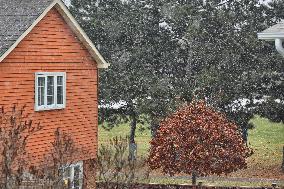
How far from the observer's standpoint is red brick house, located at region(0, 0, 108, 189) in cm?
2227

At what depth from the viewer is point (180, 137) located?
2592 cm

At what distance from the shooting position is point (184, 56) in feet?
120

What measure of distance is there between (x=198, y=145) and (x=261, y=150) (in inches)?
662

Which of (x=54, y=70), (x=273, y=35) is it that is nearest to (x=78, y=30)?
(x=54, y=70)

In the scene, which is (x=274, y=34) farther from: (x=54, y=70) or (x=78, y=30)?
(x=54, y=70)

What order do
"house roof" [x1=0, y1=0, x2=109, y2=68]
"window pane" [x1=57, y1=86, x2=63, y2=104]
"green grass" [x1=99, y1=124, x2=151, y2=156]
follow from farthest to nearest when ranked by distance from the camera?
"green grass" [x1=99, y1=124, x2=151, y2=156], "window pane" [x1=57, y1=86, x2=63, y2=104], "house roof" [x1=0, y1=0, x2=109, y2=68]

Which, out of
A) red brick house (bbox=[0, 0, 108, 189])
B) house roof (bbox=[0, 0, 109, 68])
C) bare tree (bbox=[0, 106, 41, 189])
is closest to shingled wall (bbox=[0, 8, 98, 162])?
red brick house (bbox=[0, 0, 108, 189])

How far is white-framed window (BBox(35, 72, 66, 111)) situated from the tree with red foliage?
4.33 meters

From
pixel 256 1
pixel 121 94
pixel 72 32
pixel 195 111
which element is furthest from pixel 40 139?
pixel 256 1

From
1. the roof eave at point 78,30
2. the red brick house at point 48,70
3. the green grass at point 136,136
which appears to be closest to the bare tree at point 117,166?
the red brick house at point 48,70

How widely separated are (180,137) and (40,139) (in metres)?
5.45

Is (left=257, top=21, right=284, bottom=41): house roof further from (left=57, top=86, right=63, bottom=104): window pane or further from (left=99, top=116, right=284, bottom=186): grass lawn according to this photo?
(left=99, top=116, right=284, bottom=186): grass lawn

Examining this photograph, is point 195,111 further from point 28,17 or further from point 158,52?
point 158,52

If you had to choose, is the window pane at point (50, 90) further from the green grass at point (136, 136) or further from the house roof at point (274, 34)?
the green grass at point (136, 136)
